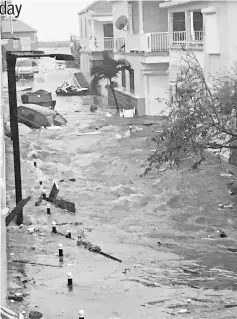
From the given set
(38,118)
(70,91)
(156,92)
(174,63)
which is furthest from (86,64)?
(174,63)

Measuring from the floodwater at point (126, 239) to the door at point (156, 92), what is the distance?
7.49 meters

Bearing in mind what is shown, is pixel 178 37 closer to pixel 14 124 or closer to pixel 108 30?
pixel 14 124

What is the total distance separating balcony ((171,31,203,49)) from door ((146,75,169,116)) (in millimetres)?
2802

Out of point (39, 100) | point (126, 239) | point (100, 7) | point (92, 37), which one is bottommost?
point (126, 239)

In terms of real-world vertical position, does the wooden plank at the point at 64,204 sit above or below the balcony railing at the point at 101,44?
below

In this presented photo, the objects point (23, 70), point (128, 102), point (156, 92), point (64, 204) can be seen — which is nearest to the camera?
point (64, 204)

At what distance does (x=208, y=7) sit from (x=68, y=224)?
10.4 metres

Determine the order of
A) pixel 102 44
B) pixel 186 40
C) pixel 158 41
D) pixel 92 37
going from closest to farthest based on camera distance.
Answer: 1. pixel 186 40
2. pixel 158 41
3. pixel 102 44
4. pixel 92 37

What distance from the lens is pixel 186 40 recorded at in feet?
93.4

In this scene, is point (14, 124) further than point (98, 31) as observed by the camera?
No

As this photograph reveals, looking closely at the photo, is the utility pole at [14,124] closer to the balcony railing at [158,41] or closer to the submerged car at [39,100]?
the balcony railing at [158,41]

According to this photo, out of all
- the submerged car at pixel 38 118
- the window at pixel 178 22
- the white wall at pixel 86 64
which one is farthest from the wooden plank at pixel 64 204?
the white wall at pixel 86 64

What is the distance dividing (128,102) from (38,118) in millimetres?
6711

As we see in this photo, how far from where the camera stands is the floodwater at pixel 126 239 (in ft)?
34.5
